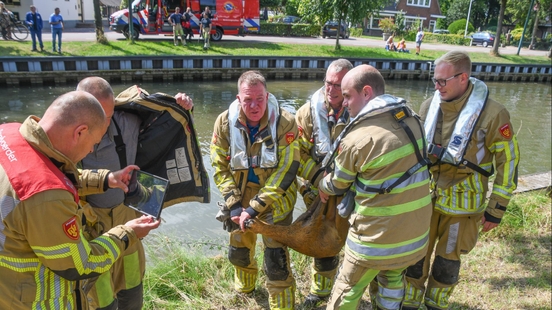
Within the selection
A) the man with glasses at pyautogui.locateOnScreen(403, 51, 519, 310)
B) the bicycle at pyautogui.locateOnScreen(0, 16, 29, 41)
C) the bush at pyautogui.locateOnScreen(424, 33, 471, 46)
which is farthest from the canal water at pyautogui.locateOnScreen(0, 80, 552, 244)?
the bush at pyautogui.locateOnScreen(424, 33, 471, 46)

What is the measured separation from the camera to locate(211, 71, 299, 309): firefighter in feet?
10.6

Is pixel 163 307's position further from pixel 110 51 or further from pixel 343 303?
pixel 110 51

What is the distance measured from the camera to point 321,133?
3.54m

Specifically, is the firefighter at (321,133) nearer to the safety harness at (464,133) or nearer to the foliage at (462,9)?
the safety harness at (464,133)

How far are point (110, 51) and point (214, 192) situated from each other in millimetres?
12550

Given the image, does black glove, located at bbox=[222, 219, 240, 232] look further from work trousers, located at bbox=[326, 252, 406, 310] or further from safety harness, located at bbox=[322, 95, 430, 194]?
safety harness, located at bbox=[322, 95, 430, 194]

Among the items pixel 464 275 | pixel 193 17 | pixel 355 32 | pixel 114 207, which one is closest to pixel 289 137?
pixel 114 207

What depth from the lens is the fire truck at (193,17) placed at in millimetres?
20203

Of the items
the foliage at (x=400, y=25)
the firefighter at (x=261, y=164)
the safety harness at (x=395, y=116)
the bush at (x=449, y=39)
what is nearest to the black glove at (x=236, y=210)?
the firefighter at (x=261, y=164)

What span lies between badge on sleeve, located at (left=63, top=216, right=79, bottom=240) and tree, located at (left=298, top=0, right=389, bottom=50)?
69.1 feet

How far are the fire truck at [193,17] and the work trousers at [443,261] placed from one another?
766 inches

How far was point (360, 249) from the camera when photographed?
8.72ft

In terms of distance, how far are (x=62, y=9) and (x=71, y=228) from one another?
Result: 105 ft

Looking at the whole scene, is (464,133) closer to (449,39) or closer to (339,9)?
(339,9)
